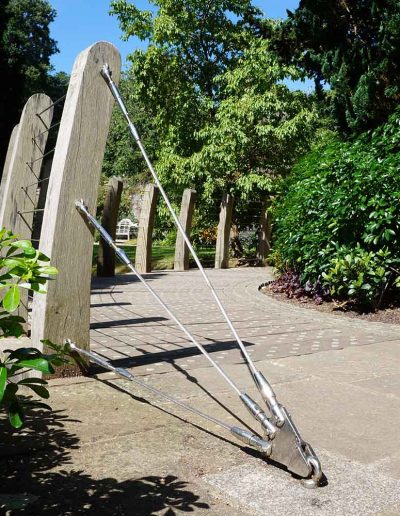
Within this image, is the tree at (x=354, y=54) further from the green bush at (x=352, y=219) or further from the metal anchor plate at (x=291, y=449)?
the metal anchor plate at (x=291, y=449)

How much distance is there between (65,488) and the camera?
2.42 m

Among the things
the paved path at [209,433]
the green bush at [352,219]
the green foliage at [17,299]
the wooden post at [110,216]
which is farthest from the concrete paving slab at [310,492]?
the wooden post at [110,216]

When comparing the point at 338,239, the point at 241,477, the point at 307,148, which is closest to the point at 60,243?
the point at 241,477

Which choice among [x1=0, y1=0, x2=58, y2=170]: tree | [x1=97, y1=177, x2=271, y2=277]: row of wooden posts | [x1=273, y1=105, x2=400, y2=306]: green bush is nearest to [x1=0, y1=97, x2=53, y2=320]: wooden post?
[x1=273, y1=105, x2=400, y2=306]: green bush

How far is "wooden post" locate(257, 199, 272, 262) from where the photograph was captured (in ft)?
54.4

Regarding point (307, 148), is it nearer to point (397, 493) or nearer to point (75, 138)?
point (75, 138)

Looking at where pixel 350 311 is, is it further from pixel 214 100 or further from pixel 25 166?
pixel 214 100

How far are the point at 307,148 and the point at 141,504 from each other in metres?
15.9

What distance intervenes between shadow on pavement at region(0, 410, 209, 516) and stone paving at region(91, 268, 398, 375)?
167 centimetres

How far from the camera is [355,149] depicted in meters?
8.54

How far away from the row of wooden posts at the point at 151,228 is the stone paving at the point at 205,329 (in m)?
2.26

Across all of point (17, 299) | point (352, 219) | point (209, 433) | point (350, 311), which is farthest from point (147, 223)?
point (17, 299)

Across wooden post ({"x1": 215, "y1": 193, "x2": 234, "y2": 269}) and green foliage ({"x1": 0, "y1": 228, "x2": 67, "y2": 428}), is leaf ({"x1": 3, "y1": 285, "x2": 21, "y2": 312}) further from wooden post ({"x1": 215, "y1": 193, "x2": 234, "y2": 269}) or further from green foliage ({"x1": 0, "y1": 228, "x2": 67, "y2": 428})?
wooden post ({"x1": 215, "y1": 193, "x2": 234, "y2": 269})

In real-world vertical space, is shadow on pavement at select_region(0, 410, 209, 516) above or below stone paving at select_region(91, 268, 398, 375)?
below
